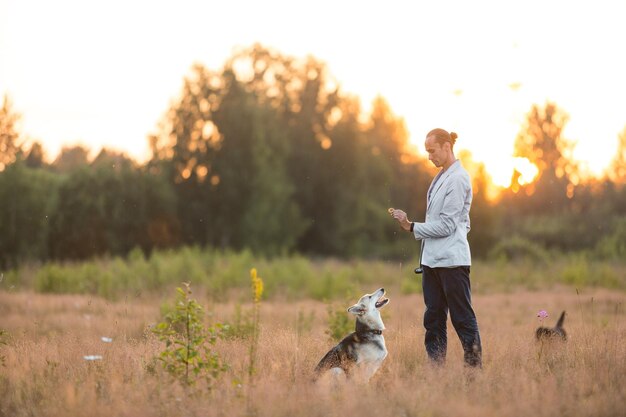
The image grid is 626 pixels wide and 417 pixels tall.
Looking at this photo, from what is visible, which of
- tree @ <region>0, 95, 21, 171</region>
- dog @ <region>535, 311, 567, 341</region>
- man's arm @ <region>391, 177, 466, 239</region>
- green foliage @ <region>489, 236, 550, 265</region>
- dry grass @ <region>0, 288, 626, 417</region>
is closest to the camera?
dry grass @ <region>0, 288, 626, 417</region>

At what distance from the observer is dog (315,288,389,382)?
254 inches

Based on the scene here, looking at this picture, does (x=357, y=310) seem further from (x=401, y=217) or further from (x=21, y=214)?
(x=21, y=214)

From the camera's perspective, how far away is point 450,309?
→ 22.6 feet

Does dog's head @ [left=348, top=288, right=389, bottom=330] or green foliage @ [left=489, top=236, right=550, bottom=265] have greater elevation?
dog's head @ [left=348, top=288, right=389, bottom=330]

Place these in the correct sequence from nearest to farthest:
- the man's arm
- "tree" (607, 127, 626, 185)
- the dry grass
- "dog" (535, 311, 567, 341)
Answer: the dry grass, the man's arm, "dog" (535, 311, 567, 341), "tree" (607, 127, 626, 185)

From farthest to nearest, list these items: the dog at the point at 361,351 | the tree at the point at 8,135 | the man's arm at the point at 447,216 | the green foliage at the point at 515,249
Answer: the green foliage at the point at 515,249 → the tree at the point at 8,135 → the man's arm at the point at 447,216 → the dog at the point at 361,351

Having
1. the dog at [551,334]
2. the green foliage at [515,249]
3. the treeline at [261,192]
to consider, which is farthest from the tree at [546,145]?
the dog at [551,334]

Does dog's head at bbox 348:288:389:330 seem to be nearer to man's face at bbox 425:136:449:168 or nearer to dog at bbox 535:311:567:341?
man's face at bbox 425:136:449:168

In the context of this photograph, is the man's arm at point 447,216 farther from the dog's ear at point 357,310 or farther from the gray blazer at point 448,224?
the dog's ear at point 357,310

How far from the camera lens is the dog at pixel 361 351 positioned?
645 centimetres

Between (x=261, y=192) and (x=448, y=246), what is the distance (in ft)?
99.6

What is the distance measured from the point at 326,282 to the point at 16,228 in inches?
526

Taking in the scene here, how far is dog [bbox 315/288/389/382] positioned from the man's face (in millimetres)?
1439

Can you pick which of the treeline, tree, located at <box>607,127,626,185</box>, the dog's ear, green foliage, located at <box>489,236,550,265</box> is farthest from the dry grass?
tree, located at <box>607,127,626,185</box>
